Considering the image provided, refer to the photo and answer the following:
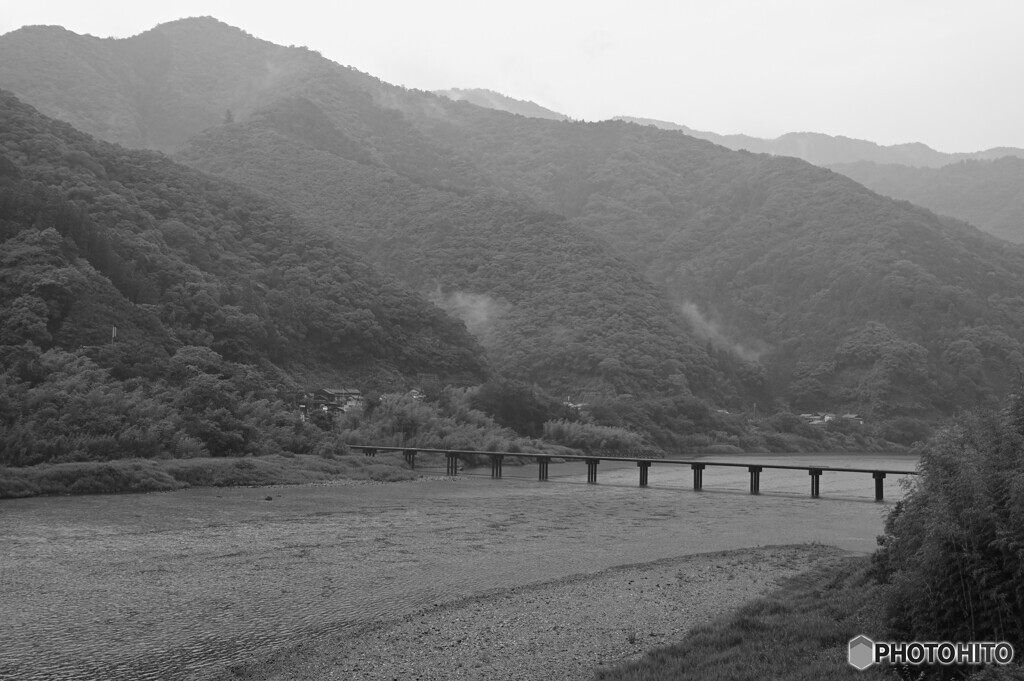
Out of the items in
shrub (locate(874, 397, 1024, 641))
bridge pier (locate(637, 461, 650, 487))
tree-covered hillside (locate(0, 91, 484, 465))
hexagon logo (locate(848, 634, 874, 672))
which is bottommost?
bridge pier (locate(637, 461, 650, 487))

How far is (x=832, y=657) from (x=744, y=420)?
346 ft

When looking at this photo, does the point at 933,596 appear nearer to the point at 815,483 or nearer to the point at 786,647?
the point at 786,647

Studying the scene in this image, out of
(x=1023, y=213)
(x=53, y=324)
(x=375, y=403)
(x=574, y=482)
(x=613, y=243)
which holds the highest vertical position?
(x=1023, y=213)

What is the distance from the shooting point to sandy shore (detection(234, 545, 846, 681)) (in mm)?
11156

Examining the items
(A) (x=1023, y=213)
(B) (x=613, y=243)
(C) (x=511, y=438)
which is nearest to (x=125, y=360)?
(C) (x=511, y=438)

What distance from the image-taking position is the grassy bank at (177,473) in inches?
1330

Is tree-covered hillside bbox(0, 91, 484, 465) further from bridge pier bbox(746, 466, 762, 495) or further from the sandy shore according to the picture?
the sandy shore

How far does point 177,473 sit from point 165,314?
31018mm

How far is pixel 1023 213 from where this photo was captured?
19250 cm

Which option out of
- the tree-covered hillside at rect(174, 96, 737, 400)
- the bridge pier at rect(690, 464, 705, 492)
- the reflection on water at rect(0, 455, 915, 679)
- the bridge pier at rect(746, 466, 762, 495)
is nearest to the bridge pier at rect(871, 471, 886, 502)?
the reflection on water at rect(0, 455, 915, 679)

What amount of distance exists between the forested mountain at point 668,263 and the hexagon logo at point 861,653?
95109 millimetres

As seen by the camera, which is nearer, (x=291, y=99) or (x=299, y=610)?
(x=299, y=610)

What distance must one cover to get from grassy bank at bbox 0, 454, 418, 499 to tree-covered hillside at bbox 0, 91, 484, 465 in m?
2.12

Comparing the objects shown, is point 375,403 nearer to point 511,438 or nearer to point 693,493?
point 511,438
